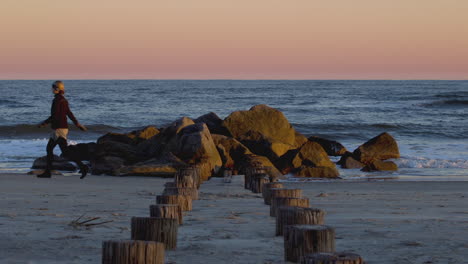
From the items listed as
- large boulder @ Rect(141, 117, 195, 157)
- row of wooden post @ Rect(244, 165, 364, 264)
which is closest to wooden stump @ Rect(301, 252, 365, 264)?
row of wooden post @ Rect(244, 165, 364, 264)

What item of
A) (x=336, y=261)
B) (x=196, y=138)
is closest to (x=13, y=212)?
(x=336, y=261)

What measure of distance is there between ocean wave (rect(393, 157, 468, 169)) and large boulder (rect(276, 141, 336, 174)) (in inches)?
130

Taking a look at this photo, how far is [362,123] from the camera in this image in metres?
37.1

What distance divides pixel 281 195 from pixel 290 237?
3000 mm

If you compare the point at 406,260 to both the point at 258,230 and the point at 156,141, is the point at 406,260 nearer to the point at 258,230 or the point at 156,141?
the point at 258,230

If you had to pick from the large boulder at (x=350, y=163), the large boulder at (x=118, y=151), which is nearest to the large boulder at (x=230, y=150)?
the large boulder at (x=118, y=151)

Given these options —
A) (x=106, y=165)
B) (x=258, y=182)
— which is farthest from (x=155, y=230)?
(x=106, y=165)

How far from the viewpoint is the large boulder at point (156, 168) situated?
15352 mm

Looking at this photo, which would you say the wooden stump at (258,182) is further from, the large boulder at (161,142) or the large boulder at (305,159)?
the large boulder at (161,142)

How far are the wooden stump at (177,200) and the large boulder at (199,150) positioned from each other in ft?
23.1

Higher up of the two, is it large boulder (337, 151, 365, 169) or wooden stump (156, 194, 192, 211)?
wooden stump (156, 194, 192, 211)

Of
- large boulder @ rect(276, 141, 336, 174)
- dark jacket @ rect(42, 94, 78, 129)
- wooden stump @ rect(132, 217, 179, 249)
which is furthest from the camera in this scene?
large boulder @ rect(276, 141, 336, 174)

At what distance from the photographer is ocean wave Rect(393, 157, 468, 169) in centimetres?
1938

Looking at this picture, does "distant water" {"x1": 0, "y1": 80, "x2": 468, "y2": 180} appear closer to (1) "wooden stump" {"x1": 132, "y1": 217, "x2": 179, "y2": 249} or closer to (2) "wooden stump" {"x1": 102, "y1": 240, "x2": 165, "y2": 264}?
(1) "wooden stump" {"x1": 132, "y1": 217, "x2": 179, "y2": 249}
